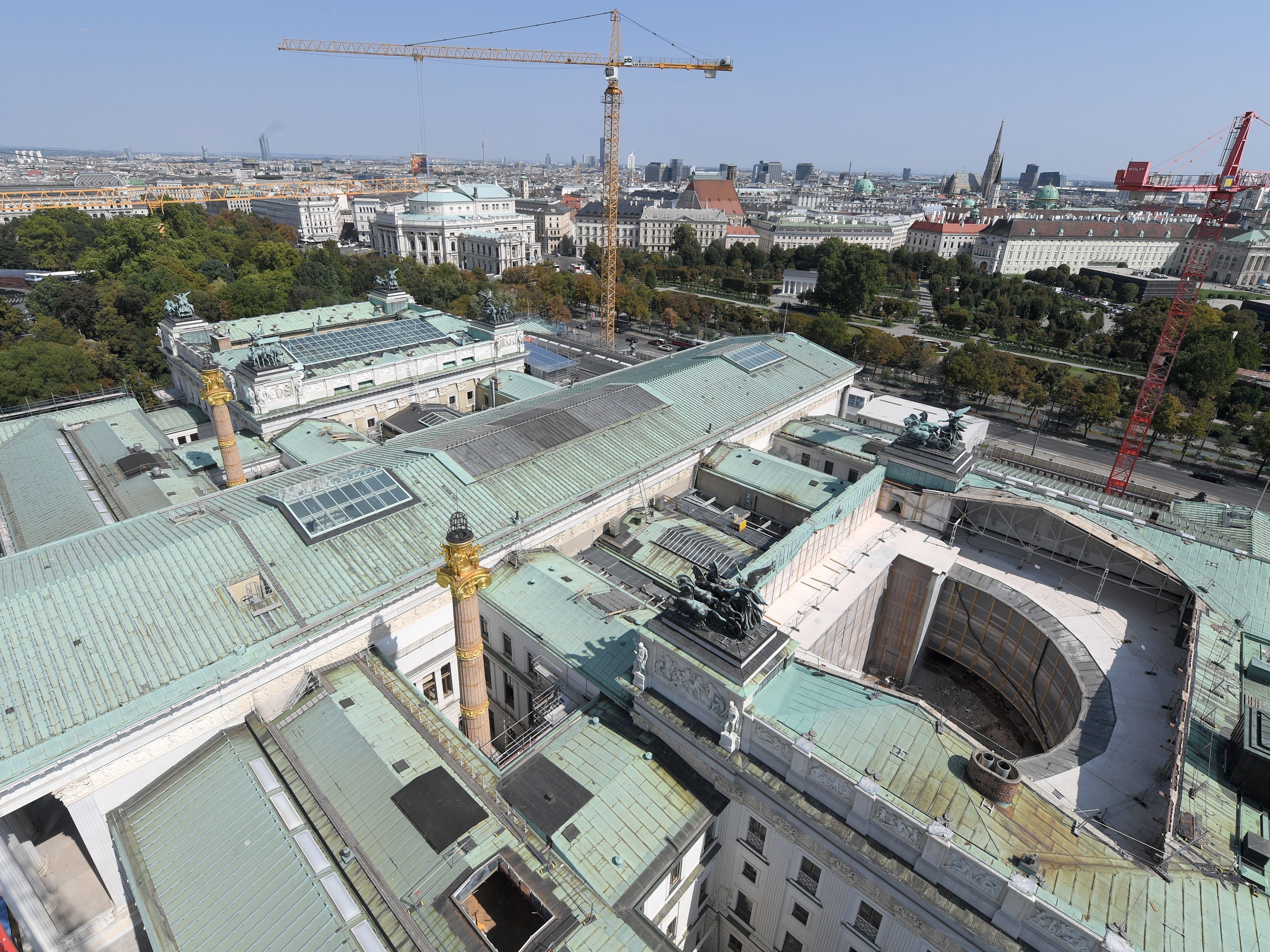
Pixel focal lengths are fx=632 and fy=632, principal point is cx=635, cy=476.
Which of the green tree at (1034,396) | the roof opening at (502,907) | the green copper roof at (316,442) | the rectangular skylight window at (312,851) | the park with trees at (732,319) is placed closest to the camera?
the roof opening at (502,907)

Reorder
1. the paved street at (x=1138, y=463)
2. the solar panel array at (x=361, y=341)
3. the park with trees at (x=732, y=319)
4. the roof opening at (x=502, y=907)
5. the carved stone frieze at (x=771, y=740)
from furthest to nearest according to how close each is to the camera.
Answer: the park with trees at (x=732, y=319) < the paved street at (x=1138, y=463) < the solar panel array at (x=361, y=341) < the carved stone frieze at (x=771, y=740) < the roof opening at (x=502, y=907)

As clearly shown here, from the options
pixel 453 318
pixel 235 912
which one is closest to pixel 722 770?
pixel 235 912

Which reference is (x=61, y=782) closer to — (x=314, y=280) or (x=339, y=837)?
(x=339, y=837)

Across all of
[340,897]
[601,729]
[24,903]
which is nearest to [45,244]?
[24,903]

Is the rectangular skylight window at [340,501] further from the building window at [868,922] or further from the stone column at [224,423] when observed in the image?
the building window at [868,922]

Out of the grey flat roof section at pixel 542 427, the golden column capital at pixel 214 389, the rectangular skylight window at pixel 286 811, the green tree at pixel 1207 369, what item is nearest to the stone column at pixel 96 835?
the rectangular skylight window at pixel 286 811

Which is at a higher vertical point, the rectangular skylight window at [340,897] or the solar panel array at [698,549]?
the solar panel array at [698,549]

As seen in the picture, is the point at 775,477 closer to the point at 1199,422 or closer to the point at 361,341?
the point at 361,341
